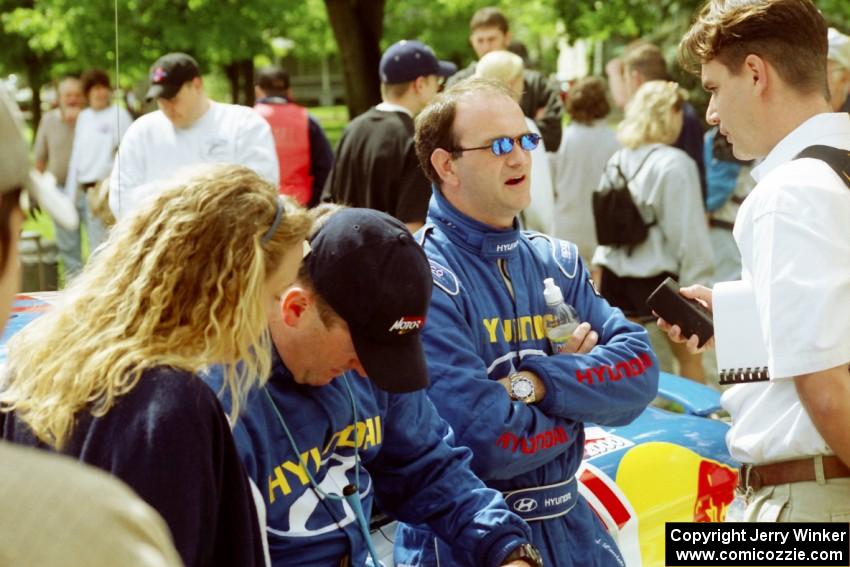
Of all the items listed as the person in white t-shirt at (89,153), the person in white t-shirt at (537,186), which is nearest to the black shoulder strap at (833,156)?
the person in white t-shirt at (537,186)

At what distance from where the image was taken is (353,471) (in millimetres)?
2574

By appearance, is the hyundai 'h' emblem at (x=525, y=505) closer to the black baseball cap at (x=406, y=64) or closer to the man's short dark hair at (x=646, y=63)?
the black baseball cap at (x=406, y=64)

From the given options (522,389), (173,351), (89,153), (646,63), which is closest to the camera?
(173,351)

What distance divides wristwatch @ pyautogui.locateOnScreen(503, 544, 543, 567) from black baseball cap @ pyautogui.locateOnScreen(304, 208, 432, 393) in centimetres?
49

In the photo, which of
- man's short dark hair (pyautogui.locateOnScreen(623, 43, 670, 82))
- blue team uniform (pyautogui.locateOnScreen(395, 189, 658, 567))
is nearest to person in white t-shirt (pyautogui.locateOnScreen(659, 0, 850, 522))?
blue team uniform (pyautogui.locateOnScreen(395, 189, 658, 567))

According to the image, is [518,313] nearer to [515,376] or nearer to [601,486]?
[515,376]

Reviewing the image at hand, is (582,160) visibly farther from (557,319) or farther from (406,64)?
(557,319)

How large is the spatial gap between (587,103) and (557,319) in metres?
4.92

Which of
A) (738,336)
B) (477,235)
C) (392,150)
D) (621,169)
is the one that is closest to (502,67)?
(621,169)

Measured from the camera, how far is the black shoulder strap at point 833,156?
8.46ft

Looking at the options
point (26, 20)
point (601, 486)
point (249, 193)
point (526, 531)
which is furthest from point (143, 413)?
point (26, 20)

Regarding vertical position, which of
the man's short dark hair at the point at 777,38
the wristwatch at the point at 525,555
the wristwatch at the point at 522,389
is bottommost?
the wristwatch at the point at 525,555

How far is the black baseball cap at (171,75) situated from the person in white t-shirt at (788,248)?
14.4 feet

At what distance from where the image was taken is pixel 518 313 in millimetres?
3240
